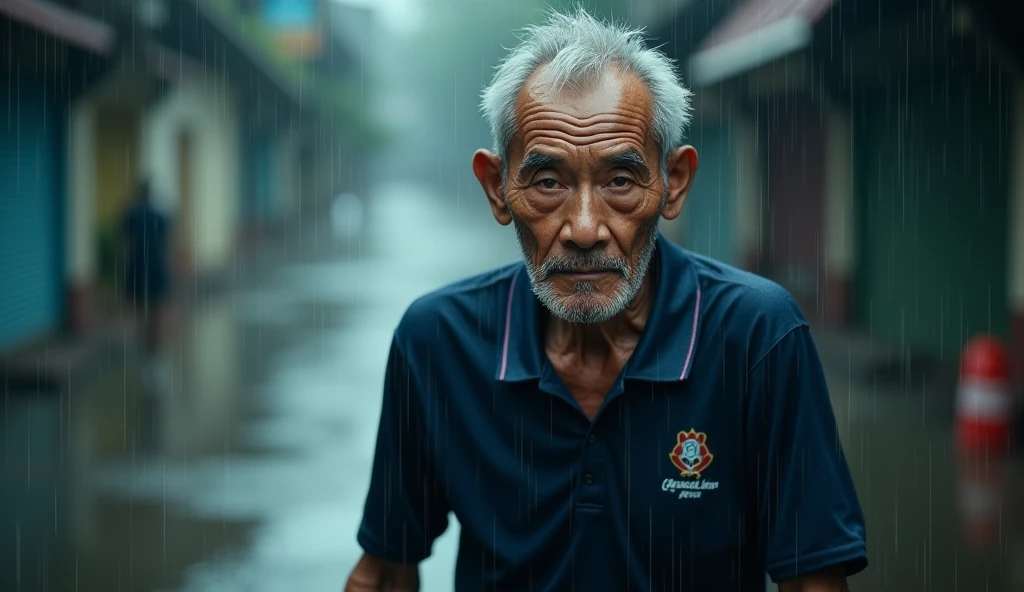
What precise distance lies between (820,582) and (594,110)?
0.92 meters

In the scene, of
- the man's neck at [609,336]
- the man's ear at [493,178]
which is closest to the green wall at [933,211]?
the man's neck at [609,336]

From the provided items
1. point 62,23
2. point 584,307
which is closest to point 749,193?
point 62,23

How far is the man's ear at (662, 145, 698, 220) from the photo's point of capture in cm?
244

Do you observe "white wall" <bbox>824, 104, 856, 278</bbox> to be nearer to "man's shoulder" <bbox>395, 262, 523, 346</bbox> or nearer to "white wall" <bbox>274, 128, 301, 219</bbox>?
"man's shoulder" <bbox>395, 262, 523, 346</bbox>

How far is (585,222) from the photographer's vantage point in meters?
2.26

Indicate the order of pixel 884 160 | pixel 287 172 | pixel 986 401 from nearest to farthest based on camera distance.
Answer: pixel 986 401 → pixel 884 160 → pixel 287 172

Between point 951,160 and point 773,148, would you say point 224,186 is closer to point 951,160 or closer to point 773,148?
point 773,148

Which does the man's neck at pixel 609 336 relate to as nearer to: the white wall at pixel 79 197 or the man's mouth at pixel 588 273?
the man's mouth at pixel 588 273

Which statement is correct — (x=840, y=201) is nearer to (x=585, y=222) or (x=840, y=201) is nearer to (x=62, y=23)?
(x=62, y=23)

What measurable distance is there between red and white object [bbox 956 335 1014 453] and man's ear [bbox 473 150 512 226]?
648 cm

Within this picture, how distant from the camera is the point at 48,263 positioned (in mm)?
14008

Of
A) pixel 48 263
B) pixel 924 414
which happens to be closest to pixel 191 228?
pixel 48 263

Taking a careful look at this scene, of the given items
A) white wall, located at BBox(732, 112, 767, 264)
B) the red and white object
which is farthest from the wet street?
white wall, located at BBox(732, 112, 767, 264)

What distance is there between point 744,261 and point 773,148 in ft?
5.93
